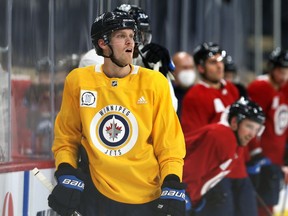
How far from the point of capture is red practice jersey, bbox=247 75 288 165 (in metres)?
6.44

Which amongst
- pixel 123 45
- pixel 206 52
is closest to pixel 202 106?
pixel 206 52

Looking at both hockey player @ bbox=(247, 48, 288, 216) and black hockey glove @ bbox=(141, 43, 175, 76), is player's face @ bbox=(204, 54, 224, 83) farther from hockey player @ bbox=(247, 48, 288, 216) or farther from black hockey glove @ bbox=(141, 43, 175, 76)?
black hockey glove @ bbox=(141, 43, 175, 76)

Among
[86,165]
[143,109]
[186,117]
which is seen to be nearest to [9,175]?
[86,165]

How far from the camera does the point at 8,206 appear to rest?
→ 374 cm

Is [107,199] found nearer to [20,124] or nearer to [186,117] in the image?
[20,124]

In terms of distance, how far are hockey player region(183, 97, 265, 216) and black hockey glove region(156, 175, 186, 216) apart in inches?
51.4

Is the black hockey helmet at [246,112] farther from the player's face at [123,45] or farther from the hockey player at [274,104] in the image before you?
the player's face at [123,45]

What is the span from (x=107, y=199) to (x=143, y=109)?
0.34 meters

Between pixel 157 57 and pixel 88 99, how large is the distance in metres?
0.69

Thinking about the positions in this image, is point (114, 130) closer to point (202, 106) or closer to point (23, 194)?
point (23, 194)

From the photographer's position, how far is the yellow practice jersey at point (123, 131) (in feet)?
10.7

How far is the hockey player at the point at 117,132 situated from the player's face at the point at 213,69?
2153 millimetres

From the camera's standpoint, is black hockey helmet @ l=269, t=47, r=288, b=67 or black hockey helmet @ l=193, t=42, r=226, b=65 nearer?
black hockey helmet @ l=193, t=42, r=226, b=65

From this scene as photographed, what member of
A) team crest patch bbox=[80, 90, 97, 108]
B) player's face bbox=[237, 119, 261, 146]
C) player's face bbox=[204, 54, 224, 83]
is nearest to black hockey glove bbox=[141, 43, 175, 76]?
team crest patch bbox=[80, 90, 97, 108]
